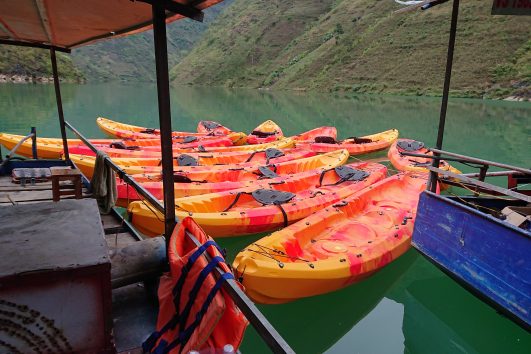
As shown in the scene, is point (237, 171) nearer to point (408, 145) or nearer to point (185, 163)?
point (185, 163)

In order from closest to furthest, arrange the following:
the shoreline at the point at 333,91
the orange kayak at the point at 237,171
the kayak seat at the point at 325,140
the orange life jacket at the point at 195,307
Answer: the orange life jacket at the point at 195,307 < the orange kayak at the point at 237,171 < the kayak seat at the point at 325,140 < the shoreline at the point at 333,91

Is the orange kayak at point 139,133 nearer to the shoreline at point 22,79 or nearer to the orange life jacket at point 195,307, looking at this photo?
the orange life jacket at point 195,307

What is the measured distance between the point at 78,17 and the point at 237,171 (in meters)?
5.14

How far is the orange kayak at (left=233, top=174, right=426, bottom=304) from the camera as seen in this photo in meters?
4.01

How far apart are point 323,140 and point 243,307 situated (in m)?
11.8

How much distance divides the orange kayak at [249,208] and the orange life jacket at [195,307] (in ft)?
7.58

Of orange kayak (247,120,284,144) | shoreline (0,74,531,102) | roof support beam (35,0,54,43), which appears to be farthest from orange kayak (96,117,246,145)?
shoreline (0,74,531,102)

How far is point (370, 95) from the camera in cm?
4478

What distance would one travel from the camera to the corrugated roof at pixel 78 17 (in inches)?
103

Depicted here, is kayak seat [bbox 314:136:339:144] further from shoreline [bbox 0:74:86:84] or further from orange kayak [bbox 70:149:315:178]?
shoreline [bbox 0:74:86:84]

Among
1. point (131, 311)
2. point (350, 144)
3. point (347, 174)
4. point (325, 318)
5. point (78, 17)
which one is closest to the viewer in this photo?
point (131, 311)

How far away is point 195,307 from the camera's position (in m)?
2.36

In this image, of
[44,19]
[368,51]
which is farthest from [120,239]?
[368,51]

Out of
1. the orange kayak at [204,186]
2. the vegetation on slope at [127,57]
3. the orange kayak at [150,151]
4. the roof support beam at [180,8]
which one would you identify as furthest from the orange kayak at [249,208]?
the vegetation on slope at [127,57]
